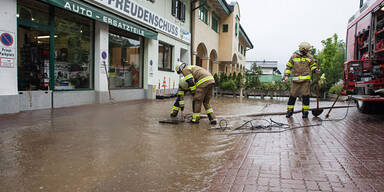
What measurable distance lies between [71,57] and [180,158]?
7.43m

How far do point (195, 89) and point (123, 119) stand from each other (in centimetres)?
206

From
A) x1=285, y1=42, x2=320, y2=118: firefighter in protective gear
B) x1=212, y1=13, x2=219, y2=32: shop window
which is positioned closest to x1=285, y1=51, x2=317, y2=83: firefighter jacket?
x1=285, y1=42, x2=320, y2=118: firefighter in protective gear

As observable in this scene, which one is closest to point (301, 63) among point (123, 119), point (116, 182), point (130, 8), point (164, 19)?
point (123, 119)

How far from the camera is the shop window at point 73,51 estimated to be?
28.9ft

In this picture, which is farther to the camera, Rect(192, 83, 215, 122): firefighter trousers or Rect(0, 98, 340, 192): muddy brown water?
Rect(192, 83, 215, 122): firefighter trousers

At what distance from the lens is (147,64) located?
1353 centimetres

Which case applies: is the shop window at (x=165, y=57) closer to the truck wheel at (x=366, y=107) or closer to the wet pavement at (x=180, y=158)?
the wet pavement at (x=180, y=158)

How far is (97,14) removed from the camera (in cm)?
912

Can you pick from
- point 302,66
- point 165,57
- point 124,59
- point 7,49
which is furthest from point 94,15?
point 165,57

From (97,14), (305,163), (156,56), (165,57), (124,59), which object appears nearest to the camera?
(305,163)

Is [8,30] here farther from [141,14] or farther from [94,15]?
[141,14]

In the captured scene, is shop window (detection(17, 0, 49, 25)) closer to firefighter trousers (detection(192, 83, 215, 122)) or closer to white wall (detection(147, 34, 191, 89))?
firefighter trousers (detection(192, 83, 215, 122))

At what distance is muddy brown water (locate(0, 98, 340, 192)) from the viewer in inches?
109

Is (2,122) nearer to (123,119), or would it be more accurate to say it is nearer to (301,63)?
(123,119)
